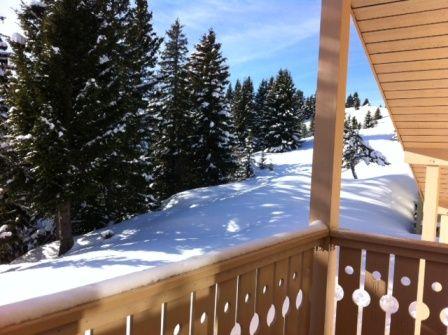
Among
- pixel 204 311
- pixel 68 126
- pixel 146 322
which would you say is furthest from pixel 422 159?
pixel 68 126

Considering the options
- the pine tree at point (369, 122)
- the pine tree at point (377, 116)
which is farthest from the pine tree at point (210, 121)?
the pine tree at point (377, 116)

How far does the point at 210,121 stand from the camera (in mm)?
20469

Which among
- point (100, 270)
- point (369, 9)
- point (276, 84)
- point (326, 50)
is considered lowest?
point (100, 270)

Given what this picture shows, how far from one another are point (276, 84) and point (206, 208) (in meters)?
23.8

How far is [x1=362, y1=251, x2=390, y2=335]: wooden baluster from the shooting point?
2232mm

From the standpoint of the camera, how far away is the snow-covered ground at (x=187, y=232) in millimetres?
1390

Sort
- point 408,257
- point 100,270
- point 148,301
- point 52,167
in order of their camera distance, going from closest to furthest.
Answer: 1. point 148,301
2. point 408,257
3. point 100,270
4. point 52,167

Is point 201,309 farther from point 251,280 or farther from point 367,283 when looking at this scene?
point 367,283

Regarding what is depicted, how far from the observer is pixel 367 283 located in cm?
229

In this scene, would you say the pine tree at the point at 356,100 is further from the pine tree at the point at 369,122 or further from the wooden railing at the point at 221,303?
the wooden railing at the point at 221,303

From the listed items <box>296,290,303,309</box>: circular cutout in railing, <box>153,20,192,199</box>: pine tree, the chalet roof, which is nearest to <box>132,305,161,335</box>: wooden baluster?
<box>296,290,303,309</box>: circular cutout in railing

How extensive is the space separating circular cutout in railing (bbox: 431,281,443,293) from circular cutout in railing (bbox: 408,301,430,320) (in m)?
0.10

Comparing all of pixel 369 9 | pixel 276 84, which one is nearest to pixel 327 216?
pixel 369 9

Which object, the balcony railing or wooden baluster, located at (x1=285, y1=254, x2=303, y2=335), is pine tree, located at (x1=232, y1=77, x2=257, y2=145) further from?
wooden baluster, located at (x1=285, y1=254, x2=303, y2=335)
